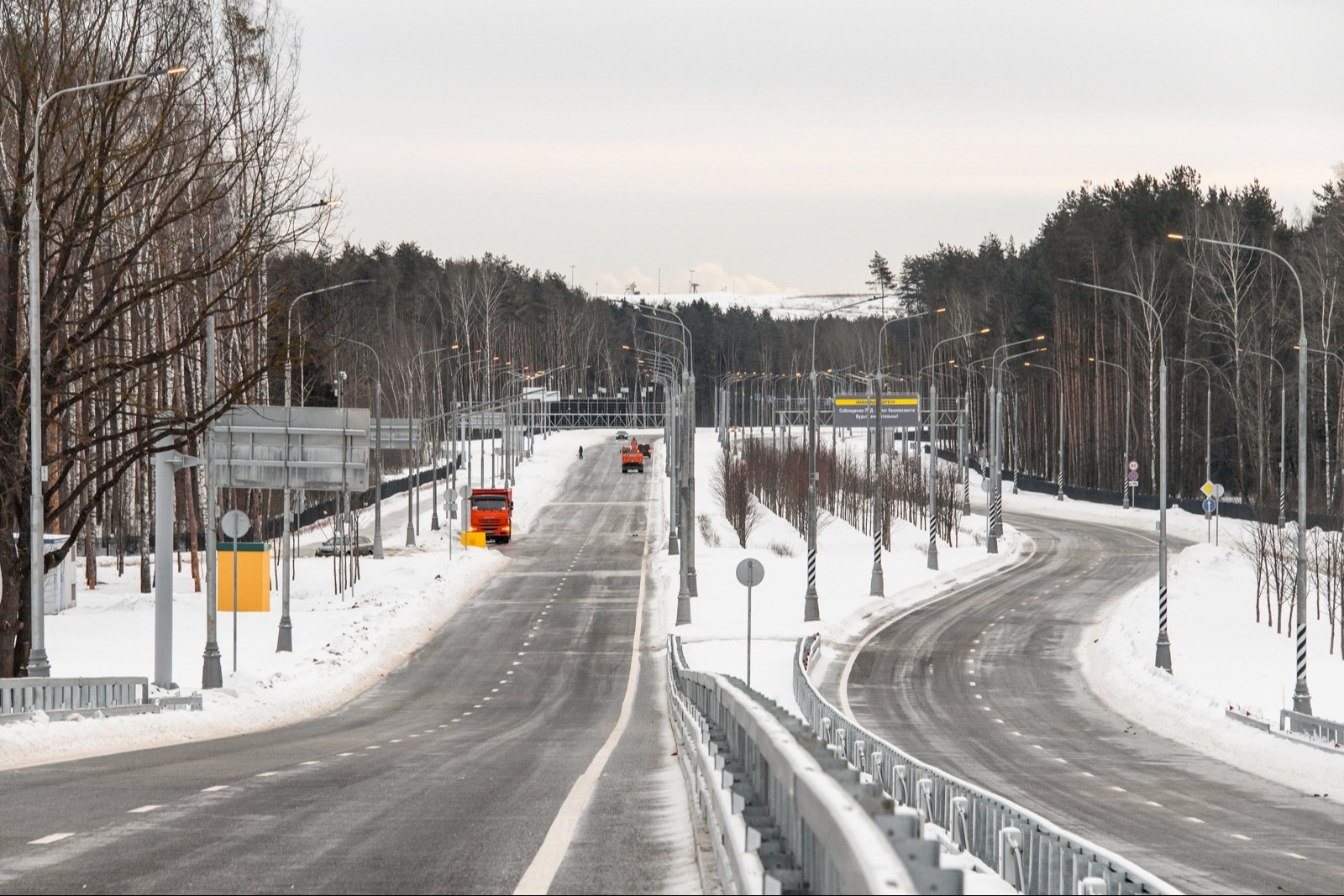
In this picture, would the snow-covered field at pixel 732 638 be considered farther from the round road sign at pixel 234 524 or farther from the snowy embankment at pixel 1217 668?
the round road sign at pixel 234 524

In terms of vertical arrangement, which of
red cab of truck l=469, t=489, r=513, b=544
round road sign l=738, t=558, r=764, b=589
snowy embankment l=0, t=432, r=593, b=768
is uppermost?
round road sign l=738, t=558, r=764, b=589

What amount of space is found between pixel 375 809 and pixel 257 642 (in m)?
29.1

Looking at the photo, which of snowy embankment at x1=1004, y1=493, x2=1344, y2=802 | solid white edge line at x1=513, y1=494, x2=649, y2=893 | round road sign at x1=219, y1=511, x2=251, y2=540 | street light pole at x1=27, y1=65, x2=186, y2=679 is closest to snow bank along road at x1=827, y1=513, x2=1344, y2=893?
snowy embankment at x1=1004, y1=493, x2=1344, y2=802

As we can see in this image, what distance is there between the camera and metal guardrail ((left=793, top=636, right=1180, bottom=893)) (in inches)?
383

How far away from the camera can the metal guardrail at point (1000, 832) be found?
31.9 feet

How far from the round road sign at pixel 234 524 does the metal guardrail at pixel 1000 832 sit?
14170 mm

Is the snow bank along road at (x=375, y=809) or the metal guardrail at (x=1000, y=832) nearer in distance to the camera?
the snow bank along road at (x=375, y=809)

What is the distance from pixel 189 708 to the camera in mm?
25906

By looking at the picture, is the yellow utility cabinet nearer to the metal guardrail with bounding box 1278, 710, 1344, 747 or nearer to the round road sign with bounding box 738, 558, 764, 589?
the round road sign with bounding box 738, 558, 764, 589

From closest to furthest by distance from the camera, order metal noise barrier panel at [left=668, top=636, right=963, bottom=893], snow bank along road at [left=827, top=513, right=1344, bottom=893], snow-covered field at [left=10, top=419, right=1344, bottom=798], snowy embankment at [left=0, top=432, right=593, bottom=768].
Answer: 1. metal noise barrier panel at [left=668, top=636, right=963, bottom=893]
2. snow bank along road at [left=827, top=513, right=1344, bottom=893]
3. snowy embankment at [left=0, top=432, right=593, bottom=768]
4. snow-covered field at [left=10, top=419, right=1344, bottom=798]

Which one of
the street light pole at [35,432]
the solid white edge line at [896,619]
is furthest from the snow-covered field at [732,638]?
the street light pole at [35,432]

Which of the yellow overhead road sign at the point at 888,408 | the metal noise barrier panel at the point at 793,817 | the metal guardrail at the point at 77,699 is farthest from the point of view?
the yellow overhead road sign at the point at 888,408

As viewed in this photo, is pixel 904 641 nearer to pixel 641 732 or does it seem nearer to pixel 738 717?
pixel 641 732

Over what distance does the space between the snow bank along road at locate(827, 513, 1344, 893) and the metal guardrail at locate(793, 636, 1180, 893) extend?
2414 mm
